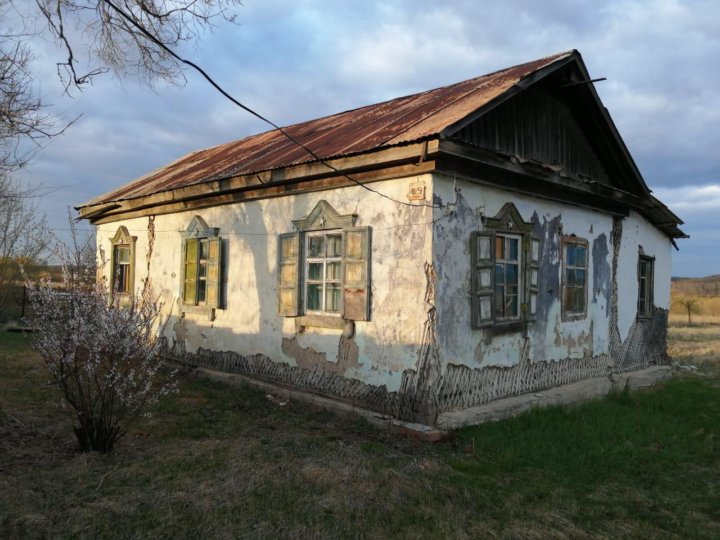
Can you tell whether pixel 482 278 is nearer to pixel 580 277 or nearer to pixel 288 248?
pixel 288 248

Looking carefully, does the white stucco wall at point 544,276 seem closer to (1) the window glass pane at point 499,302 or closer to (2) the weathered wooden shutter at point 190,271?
(1) the window glass pane at point 499,302

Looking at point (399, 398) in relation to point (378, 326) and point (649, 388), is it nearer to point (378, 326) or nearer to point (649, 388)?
point (378, 326)

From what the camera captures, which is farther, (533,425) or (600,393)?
(600,393)

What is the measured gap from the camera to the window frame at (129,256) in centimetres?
1150

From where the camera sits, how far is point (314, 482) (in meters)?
4.58

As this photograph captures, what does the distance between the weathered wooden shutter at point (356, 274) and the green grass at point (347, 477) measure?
50.1 inches

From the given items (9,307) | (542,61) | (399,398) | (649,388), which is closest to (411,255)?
(399,398)

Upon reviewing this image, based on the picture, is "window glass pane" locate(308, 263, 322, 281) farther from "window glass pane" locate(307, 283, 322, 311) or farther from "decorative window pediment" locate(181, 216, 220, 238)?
"decorative window pediment" locate(181, 216, 220, 238)

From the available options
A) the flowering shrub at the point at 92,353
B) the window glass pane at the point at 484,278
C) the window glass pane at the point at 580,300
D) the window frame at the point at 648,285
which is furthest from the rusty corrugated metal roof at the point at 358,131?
the window frame at the point at 648,285

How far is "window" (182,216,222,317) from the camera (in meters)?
9.24

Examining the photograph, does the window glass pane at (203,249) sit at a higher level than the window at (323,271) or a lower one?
higher

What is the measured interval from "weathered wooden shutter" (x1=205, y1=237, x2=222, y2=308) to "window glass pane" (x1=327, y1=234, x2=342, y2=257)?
251 centimetres

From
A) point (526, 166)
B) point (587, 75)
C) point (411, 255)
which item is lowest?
point (411, 255)

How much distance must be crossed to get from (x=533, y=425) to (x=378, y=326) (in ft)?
6.82
